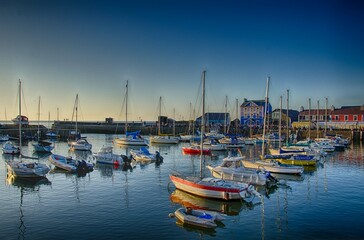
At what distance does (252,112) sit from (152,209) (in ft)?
367

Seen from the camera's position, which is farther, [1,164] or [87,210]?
[1,164]

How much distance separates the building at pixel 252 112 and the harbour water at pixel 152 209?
89251 mm

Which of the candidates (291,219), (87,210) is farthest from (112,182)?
(291,219)

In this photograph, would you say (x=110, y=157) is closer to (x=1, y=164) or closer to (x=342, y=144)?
(x=1, y=164)

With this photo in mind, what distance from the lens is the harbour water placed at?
901 inches

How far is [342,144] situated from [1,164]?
73650 millimetres

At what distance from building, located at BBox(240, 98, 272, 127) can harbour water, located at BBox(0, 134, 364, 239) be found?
89.3 m

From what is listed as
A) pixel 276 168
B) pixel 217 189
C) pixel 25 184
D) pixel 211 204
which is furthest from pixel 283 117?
pixel 25 184

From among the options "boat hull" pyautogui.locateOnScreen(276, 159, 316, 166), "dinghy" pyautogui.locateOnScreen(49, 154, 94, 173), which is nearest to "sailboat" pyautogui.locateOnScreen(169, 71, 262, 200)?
"dinghy" pyautogui.locateOnScreen(49, 154, 94, 173)

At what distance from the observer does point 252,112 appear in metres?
135

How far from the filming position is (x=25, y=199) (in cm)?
3089

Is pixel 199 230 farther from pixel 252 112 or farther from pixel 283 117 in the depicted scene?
pixel 283 117

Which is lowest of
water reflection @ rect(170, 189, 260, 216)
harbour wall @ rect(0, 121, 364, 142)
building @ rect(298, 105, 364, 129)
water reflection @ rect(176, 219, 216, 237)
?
water reflection @ rect(176, 219, 216, 237)

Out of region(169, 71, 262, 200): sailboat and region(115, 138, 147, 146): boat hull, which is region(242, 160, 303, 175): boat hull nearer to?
region(169, 71, 262, 200): sailboat
